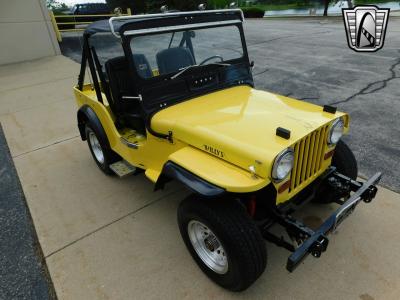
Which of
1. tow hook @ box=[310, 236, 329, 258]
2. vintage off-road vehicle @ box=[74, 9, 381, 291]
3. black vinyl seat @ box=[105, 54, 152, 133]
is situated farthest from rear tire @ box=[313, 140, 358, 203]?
black vinyl seat @ box=[105, 54, 152, 133]

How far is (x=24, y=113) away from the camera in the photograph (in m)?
6.63

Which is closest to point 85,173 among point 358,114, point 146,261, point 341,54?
point 146,261

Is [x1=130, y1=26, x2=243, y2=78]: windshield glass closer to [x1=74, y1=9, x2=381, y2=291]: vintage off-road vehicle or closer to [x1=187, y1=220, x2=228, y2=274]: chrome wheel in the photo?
[x1=74, y1=9, x2=381, y2=291]: vintage off-road vehicle

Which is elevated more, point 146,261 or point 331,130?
point 331,130

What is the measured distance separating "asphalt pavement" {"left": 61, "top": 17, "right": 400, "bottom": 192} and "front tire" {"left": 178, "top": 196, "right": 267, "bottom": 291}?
1699mm

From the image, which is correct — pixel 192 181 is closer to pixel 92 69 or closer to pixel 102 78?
pixel 102 78

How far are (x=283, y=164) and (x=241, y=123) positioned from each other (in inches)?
22.3

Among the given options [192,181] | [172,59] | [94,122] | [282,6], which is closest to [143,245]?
[192,181]

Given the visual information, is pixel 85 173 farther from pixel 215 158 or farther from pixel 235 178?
pixel 235 178

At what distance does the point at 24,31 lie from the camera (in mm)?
11789

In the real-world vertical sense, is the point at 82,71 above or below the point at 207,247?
above

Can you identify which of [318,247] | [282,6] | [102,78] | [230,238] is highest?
[102,78]

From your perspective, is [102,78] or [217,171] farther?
[102,78]

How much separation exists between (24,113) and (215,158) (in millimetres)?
5891
